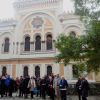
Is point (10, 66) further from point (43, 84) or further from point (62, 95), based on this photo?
point (62, 95)

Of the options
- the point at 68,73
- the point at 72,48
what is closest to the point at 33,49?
the point at 68,73

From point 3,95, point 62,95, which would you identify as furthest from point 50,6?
point 62,95

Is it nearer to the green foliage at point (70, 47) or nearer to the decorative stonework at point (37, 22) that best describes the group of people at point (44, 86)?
the green foliage at point (70, 47)

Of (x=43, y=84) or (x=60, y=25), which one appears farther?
(x=60, y=25)

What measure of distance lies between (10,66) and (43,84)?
14.3 m

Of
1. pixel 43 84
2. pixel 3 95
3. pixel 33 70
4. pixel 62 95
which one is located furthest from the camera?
pixel 33 70

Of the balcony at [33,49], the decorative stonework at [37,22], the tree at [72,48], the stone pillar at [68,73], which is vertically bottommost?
the stone pillar at [68,73]

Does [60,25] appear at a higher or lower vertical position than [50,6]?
lower

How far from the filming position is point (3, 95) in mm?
21969

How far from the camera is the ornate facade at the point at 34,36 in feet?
107

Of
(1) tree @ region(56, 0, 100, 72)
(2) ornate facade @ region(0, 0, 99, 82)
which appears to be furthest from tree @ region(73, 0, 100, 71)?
(2) ornate facade @ region(0, 0, 99, 82)

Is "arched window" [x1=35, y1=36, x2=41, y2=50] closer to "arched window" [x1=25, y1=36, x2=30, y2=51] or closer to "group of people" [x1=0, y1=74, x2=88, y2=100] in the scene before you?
"arched window" [x1=25, y1=36, x2=30, y2=51]

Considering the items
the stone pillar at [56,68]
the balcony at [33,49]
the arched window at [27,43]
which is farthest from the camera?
the arched window at [27,43]

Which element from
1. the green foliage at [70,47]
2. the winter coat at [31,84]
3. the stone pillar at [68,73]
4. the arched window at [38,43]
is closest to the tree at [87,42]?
the green foliage at [70,47]
